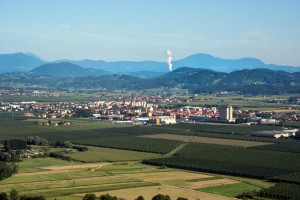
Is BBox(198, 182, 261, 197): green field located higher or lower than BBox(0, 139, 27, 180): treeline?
lower

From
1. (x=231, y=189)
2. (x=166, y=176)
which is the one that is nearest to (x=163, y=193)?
(x=231, y=189)

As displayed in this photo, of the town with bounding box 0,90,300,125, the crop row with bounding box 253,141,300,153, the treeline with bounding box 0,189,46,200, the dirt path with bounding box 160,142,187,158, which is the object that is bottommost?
the treeline with bounding box 0,189,46,200

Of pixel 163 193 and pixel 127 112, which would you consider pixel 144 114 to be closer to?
pixel 127 112

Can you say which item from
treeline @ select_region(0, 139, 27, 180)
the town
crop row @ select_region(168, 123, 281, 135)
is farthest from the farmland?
the town

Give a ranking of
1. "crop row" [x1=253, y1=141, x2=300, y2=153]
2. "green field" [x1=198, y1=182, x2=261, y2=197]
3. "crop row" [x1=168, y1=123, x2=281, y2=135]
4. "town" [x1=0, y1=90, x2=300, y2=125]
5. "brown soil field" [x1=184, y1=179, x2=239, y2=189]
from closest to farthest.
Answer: "green field" [x1=198, y1=182, x2=261, y2=197]
"brown soil field" [x1=184, y1=179, x2=239, y2=189]
"crop row" [x1=253, y1=141, x2=300, y2=153]
"crop row" [x1=168, y1=123, x2=281, y2=135]
"town" [x1=0, y1=90, x2=300, y2=125]

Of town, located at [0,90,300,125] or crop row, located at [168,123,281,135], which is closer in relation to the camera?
crop row, located at [168,123,281,135]

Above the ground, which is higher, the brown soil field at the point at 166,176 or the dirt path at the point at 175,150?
the dirt path at the point at 175,150

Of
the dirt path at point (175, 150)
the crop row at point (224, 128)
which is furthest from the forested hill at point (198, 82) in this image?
the dirt path at point (175, 150)

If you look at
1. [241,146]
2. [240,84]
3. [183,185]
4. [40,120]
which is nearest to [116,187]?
[183,185]

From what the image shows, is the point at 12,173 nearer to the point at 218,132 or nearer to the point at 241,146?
the point at 241,146

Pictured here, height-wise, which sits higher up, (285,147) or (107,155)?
(285,147)

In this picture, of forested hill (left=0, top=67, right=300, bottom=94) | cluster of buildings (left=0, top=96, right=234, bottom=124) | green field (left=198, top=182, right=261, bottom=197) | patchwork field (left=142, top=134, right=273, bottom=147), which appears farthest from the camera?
forested hill (left=0, top=67, right=300, bottom=94)

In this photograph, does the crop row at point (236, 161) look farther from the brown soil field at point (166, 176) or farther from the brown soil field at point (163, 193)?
the brown soil field at point (163, 193)

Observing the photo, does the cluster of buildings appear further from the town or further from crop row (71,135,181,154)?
crop row (71,135,181,154)
